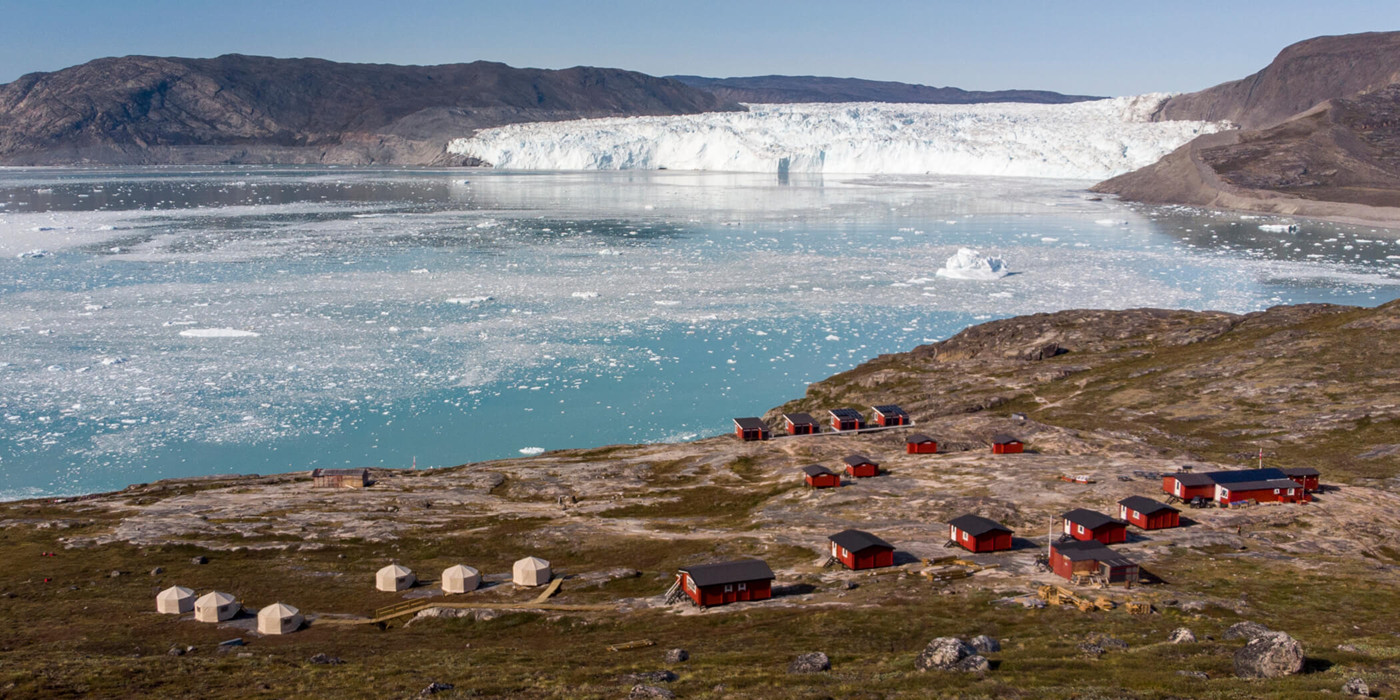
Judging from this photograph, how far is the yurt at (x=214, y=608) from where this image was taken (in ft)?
89.6

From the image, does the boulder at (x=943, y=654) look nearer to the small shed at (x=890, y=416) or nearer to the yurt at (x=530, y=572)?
the yurt at (x=530, y=572)

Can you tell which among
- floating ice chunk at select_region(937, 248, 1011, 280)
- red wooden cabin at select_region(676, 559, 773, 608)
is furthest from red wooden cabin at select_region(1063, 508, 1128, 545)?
floating ice chunk at select_region(937, 248, 1011, 280)

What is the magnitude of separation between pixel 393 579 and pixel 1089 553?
826 inches

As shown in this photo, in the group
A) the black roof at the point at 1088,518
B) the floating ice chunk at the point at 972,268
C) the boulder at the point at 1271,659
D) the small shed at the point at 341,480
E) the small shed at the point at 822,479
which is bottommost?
the small shed at the point at 341,480

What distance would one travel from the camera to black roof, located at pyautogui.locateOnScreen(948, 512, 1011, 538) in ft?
103

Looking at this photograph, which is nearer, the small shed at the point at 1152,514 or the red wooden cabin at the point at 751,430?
the small shed at the point at 1152,514

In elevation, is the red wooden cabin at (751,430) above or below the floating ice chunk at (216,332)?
below

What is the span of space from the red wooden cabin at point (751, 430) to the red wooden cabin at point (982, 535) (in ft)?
52.5

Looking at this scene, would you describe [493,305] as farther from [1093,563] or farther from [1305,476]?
[1305,476]

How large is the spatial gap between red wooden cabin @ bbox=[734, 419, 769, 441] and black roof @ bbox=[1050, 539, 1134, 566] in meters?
19.6

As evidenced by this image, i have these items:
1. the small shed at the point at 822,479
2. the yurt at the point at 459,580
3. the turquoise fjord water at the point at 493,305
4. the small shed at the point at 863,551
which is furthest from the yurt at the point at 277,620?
the small shed at the point at 822,479

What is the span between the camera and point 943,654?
21.5 m

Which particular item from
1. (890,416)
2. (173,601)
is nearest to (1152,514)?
(890,416)

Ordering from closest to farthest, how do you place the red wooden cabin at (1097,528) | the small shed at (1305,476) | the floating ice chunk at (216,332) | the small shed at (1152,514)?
the red wooden cabin at (1097,528) < the small shed at (1152,514) < the small shed at (1305,476) < the floating ice chunk at (216,332)
